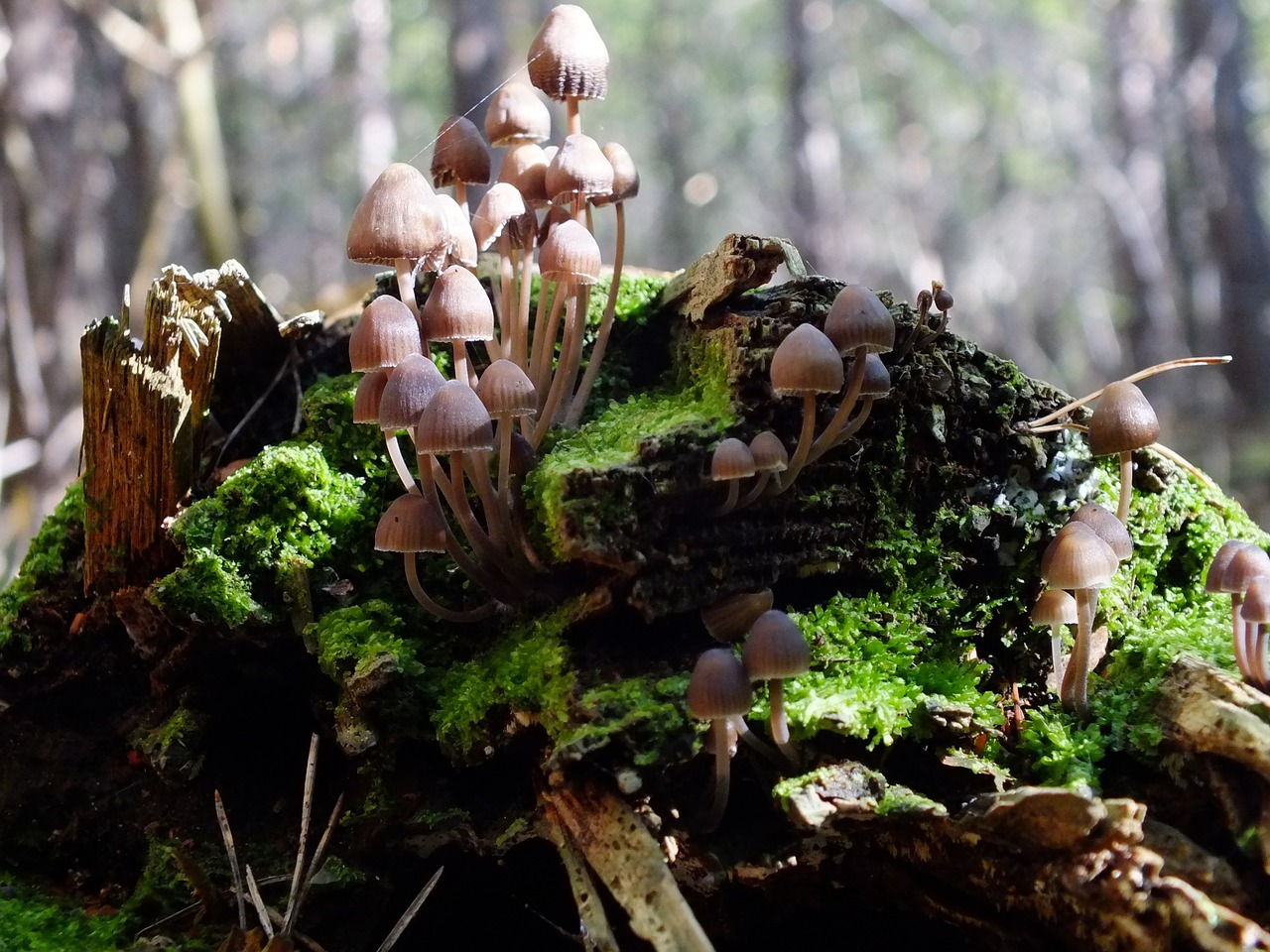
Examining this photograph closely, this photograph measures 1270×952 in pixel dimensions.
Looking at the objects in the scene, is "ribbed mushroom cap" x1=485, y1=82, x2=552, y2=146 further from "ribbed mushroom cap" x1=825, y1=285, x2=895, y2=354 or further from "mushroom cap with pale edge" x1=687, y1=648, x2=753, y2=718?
"mushroom cap with pale edge" x1=687, y1=648, x2=753, y2=718

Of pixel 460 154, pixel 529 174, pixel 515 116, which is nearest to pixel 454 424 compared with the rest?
pixel 529 174

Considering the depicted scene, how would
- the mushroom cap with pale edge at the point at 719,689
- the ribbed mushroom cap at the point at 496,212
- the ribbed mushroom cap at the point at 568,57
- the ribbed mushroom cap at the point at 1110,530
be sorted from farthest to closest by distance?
the ribbed mushroom cap at the point at 568,57, the ribbed mushroom cap at the point at 496,212, the ribbed mushroom cap at the point at 1110,530, the mushroom cap with pale edge at the point at 719,689

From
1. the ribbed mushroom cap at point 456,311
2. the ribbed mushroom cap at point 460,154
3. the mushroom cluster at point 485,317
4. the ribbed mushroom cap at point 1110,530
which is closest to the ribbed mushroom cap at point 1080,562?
the ribbed mushroom cap at point 1110,530

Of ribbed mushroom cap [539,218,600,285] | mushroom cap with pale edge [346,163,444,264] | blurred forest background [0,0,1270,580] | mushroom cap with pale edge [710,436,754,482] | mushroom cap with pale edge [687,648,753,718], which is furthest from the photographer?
blurred forest background [0,0,1270,580]

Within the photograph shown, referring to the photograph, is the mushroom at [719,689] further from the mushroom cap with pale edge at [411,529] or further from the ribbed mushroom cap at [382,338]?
the ribbed mushroom cap at [382,338]

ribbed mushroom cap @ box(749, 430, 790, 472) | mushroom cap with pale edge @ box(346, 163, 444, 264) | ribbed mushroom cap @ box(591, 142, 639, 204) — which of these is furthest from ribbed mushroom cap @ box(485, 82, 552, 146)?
ribbed mushroom cap @ box(749, 430, 790, 472)

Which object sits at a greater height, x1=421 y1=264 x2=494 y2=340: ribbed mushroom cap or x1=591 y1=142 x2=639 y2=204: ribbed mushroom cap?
x1=591 y1=142 x2=639 y2=204: ribbed mushroom cap
